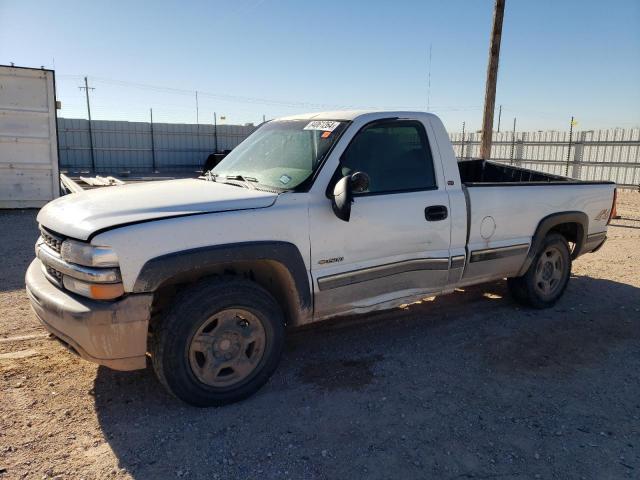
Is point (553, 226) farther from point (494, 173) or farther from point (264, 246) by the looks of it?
point (264, 246)

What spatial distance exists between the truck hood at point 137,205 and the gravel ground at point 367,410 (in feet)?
3.94

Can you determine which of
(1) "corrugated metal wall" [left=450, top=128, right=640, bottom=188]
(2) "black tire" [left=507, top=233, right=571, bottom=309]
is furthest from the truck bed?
(1) "corrugated metal wall" [left=450, top=128, right=640, bottom=188]

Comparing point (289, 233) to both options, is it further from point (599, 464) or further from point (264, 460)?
point (599, 464)

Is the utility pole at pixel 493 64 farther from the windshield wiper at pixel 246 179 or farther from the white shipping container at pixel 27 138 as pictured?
the white shipping container at pixel 27 138

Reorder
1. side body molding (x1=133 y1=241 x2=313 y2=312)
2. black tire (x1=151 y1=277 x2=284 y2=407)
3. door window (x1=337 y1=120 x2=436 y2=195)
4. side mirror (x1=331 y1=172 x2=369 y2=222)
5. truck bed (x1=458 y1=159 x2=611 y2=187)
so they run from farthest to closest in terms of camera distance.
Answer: truck bed (x1=458 y1=159 x2=611 y2=187) → door window (x1=337 y1=120 x2=436 y2=195) → side mirror (x1=331 y1=172 x2=369 y2=222) → black tire (x1=151 y1=277 x2=284 y2=407) → side body molding (x1=133 y1=241 x2=313 y2=312)

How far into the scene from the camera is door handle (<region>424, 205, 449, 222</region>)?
→ 4.12 m

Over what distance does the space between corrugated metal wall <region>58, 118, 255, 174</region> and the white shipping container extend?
1439cm

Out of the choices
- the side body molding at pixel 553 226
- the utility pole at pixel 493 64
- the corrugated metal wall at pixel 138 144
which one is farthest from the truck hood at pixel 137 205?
the corrugated metal wall at pixel 138 144

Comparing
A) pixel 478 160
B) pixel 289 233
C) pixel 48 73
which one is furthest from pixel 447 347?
pixel 48 73

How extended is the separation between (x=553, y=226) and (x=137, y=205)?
422 cm

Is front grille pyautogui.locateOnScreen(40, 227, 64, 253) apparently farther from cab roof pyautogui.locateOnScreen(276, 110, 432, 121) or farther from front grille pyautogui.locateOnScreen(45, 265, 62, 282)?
cab roof pyautogui.locateOnScreen(276, 110, 432, 121)

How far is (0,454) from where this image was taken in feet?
9.29

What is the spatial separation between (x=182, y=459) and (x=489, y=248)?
10.4ft

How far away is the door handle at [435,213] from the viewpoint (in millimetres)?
4121
